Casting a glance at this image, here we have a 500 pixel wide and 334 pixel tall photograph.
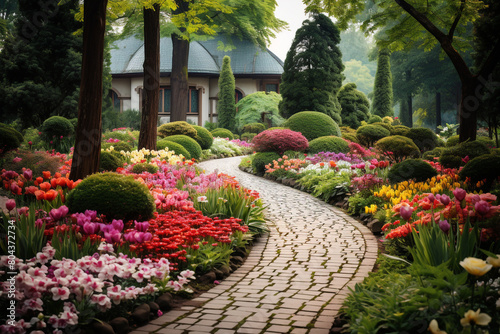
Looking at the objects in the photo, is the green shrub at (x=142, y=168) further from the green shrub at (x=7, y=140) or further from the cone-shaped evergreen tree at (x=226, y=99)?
the cone-shaped evergreen tree at (x=226, y=99)

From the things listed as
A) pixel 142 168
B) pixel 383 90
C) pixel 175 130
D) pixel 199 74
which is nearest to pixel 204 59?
pixel 199 74

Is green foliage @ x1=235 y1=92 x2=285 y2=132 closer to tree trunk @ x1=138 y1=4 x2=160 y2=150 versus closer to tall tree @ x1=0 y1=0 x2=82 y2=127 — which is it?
tall tree @ x1=0 y1=0 x2=82 y2=127

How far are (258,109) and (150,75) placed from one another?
59.2 feet

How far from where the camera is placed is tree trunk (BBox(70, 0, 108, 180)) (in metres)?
7.17

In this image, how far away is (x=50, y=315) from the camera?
3.41 meters

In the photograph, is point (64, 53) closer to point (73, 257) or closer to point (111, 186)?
point (111, 186)

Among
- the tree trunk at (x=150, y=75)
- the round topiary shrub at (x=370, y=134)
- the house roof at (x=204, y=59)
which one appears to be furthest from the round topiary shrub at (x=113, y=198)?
the house roof at (x=204, y=59)

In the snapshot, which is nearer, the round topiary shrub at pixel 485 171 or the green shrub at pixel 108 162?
the round topiary shrub at pixel 485 171

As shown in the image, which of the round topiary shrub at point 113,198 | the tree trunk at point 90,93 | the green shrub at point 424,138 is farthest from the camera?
the green shrub at point 424,138

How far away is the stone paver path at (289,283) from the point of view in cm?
378

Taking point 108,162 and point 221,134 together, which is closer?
point 108,162

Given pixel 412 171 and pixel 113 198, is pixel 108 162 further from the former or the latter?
pixel 412 171

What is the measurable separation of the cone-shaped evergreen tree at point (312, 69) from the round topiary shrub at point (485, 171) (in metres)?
14.0

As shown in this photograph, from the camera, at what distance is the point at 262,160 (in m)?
15.6
